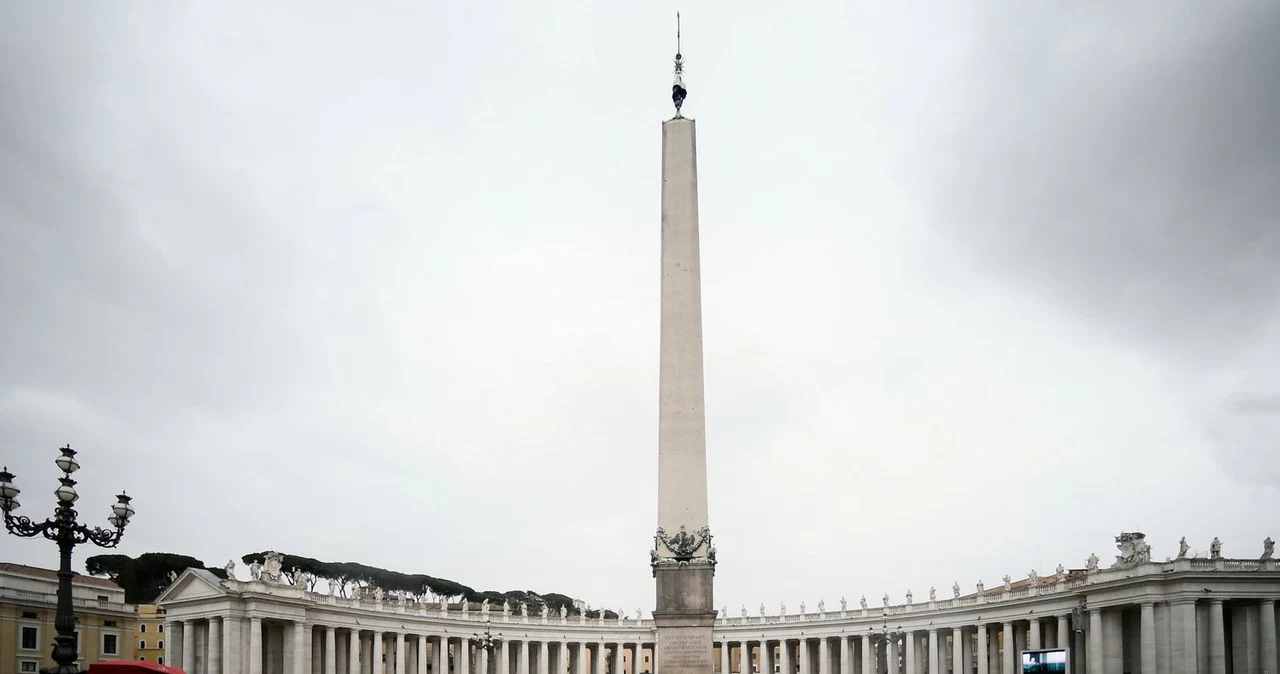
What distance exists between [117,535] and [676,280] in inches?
449

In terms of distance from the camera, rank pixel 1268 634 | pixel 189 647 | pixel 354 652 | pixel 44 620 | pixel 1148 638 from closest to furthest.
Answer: pixel 1268 634
pixel 1148 638
pixel 44 620
pixel 189 647
pixel 354 652

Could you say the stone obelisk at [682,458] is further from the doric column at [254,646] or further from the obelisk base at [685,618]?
the doric column at [254,646]

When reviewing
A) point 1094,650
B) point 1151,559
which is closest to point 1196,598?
point 1151,559

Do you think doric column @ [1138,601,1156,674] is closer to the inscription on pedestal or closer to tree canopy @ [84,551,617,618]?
the inscription on pedestal

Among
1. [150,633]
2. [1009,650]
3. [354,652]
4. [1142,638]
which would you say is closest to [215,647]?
[354,652]

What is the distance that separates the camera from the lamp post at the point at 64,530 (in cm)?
1470

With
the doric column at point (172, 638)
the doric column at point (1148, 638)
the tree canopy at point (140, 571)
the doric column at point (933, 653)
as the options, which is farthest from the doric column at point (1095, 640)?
the tree canopy at point (140, 571)

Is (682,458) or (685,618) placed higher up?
(682,458)

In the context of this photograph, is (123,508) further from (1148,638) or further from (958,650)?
(958,650)

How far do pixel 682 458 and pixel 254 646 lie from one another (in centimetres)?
4203

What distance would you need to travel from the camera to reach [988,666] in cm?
5922

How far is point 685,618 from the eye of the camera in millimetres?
18938

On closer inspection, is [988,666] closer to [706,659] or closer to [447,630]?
[447,630]

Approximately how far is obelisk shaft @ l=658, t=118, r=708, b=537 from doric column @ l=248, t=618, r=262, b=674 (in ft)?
135
